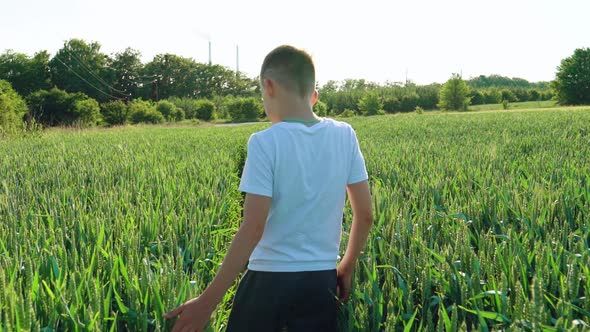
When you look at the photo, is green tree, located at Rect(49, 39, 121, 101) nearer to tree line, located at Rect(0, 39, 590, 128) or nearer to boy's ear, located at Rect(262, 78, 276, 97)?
tree line, located at Rect(0, 39, 590, 128)

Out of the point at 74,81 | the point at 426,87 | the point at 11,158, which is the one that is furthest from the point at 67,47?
the point at 11,158

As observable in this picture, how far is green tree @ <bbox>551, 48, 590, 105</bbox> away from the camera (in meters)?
52.9

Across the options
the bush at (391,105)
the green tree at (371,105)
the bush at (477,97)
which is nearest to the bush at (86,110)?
the green tree at (371,105)

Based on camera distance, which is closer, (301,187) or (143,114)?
(301,187)

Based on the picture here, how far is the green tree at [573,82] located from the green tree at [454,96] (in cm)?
1012

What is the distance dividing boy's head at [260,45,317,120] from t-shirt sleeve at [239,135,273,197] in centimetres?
16

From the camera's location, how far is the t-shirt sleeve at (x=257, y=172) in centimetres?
150

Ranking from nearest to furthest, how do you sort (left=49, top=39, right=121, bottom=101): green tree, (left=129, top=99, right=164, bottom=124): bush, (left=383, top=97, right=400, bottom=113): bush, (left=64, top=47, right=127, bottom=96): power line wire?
(left=129, top=99, right=164, bottom=124): bush → (left=49, top=39, right=121, bottom=101): green tree → (left=64, top=47, right=127, bottom=96): power line wire → (left=383, top=97, right=400, bottom=113): bush

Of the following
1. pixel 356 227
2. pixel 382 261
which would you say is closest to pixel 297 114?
pixel 356 227

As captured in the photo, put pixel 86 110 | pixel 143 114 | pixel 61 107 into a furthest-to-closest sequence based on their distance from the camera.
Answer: pixel 143 114 < pixel 61 107 < pixel 86 110

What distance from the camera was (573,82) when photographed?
175 feet

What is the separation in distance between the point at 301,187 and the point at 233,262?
1.07 ft

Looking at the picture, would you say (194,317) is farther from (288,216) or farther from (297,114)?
(297,114)

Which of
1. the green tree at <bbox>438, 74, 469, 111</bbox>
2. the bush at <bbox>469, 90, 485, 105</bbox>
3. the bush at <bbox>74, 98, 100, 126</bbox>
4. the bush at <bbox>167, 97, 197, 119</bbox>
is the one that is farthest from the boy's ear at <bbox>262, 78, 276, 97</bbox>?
the bush at <bbox>469, 90, 485, 105</bbox>
